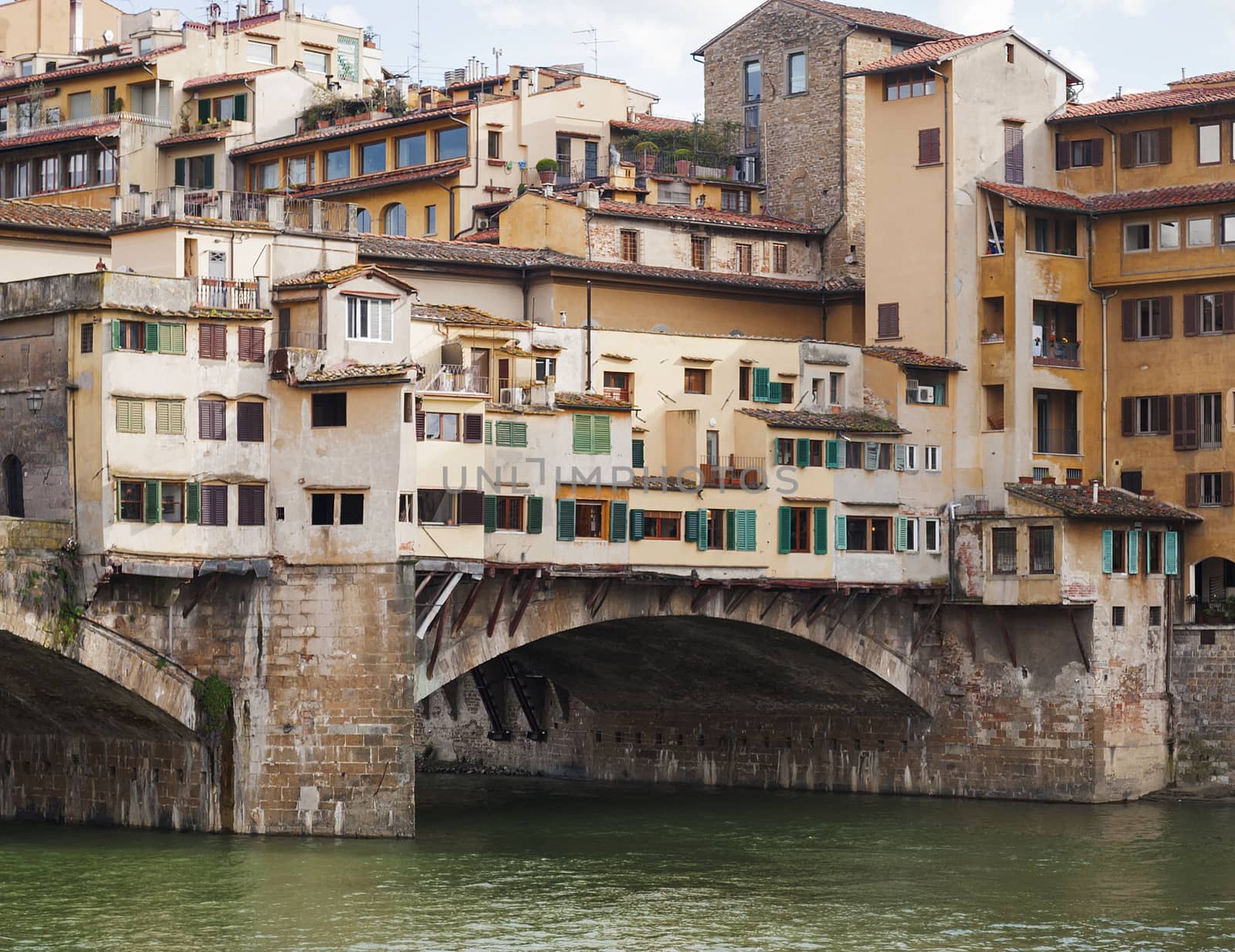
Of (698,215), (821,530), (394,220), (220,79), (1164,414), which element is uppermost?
(220,79)

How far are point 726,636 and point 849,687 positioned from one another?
437 centimetres

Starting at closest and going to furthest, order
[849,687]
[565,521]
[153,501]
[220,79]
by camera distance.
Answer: [153,501], [565,521], [849,687], [220,79]

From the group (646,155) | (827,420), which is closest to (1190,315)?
(827,420)

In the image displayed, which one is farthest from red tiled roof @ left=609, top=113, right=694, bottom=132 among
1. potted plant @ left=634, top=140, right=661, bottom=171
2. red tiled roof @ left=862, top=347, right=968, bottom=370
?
red tiled roof @ left=862, top=347, right=968, bottom=370

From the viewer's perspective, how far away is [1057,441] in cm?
7931

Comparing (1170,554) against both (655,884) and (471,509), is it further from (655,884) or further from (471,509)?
(655,884)

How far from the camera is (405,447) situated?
62594 millimetres

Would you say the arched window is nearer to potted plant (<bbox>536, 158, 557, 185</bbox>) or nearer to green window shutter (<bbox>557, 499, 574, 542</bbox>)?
potted plant (<bbox>536, 158, 557, 185</bbox>)

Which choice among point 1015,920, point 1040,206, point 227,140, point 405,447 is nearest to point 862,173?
point 1040,206

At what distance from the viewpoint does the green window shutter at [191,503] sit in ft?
204

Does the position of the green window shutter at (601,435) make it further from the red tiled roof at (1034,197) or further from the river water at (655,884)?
the red tiled roof at (1034,197)

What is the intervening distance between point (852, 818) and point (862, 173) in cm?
2261

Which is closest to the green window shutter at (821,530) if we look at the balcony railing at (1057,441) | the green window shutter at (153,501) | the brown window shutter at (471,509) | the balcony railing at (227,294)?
the balcony railing at (1057,441)

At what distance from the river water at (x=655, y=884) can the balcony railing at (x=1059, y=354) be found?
1289 centimetres
